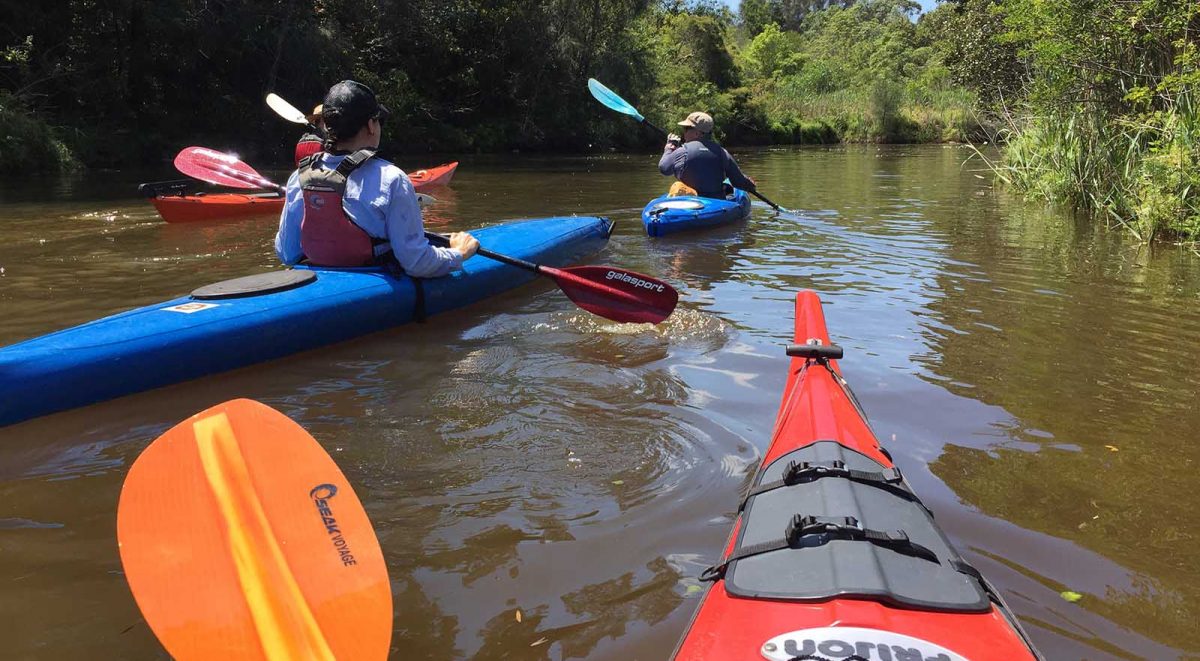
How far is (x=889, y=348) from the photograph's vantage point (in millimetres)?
3959

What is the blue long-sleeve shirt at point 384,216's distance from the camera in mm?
3666

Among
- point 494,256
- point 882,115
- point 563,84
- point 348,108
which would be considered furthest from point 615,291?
point 882,115

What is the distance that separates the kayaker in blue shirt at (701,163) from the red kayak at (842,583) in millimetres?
5889

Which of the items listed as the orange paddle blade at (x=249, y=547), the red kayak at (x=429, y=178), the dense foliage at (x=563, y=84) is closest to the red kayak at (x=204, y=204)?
the red kayak at (x=429, y=178)

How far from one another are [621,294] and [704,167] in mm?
3689

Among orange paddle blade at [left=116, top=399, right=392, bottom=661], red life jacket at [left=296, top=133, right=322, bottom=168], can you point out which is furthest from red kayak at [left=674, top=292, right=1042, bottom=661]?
red life jacket at [left=296, top=133, right=322, bottom=168]

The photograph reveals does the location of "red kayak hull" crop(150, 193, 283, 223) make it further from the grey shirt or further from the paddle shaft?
the paddle shaft

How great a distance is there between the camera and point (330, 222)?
12.6 ft

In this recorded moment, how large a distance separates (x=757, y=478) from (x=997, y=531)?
823 millimetres

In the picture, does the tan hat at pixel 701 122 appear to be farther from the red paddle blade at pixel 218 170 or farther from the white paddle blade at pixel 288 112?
the red paddle blade at pixel 218 170

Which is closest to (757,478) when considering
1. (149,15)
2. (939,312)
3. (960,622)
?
(960,622)

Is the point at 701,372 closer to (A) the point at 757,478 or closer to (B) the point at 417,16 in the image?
(A) the point at 757,478

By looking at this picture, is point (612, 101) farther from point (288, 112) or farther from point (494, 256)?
point (494, 256)

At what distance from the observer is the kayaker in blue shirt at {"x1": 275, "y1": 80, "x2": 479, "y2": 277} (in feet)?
11.9
